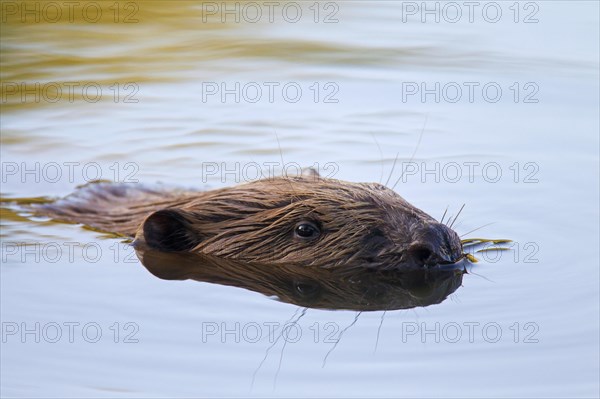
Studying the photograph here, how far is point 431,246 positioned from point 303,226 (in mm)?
810

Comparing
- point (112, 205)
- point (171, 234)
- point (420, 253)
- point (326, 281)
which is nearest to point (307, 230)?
point (326, 281)

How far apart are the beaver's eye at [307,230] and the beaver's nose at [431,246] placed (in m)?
0.63

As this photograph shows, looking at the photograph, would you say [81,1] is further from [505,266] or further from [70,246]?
[505,266]

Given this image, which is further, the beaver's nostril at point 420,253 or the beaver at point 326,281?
the beaver's nostril at point 420,253

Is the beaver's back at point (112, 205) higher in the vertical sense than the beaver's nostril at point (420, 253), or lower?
lower

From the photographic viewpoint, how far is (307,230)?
294 inches

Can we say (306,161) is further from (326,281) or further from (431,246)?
(431,246)

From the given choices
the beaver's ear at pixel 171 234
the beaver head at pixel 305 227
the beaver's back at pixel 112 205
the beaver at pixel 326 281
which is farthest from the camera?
the beaver's back at pixel 112 205

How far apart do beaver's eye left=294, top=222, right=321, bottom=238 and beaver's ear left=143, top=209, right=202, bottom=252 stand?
674mm

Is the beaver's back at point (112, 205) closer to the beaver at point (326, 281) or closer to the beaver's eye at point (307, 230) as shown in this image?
the beaver at point (326, 281)

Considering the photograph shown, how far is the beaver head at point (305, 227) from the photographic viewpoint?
23.4 ft

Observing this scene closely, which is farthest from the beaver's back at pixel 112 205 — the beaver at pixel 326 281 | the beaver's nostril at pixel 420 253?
the beaver's nostril at pixel 420 253

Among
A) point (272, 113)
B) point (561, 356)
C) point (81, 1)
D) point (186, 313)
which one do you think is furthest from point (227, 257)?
point (81, 1)

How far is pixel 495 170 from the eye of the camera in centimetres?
938
